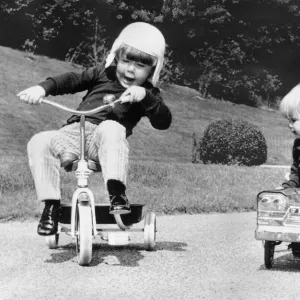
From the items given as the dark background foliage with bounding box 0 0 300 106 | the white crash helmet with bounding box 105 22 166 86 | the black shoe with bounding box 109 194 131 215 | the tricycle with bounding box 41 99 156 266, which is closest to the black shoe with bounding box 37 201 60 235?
the tricycle with bounding box 41 99 156 266

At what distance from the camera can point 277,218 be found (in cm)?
521

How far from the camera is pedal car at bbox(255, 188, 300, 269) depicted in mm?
5113

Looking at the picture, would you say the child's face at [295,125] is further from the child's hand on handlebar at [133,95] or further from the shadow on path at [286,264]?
the child's hand on handlebar at [133,95]

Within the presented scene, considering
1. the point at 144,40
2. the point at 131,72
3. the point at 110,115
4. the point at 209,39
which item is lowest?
the point at 110,115

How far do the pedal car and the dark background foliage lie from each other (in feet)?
118

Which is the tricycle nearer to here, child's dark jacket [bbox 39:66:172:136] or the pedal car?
child's dark jacket [bbox 39:66:172:136]

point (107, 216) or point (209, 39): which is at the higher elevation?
point (209, 39)

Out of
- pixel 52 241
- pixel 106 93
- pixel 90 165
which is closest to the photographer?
pixel 90 165

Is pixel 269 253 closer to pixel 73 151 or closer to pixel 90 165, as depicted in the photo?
pixel 90 165

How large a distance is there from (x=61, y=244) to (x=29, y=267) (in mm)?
1229

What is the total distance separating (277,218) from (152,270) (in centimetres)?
87

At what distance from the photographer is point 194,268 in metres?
5.38

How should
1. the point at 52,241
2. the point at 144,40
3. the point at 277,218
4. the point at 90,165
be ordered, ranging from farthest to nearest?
the point at 52,241 → the point at 144,40 → the point at 90,165 → the point at 277,218

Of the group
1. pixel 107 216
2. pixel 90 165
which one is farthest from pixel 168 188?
pixel 90 165
